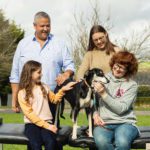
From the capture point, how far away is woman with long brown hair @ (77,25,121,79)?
5859 millimetres

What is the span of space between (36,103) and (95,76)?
0.75 meters

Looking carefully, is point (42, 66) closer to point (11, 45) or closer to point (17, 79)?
point (17, 79)

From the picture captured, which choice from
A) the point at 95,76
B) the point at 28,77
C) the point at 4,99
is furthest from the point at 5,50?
the point at 95,76

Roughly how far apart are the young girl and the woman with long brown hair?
0.39 metres

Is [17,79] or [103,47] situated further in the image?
[17,79]

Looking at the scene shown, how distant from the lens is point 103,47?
19.5 feet

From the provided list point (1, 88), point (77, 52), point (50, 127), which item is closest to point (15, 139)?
point (50, 127)

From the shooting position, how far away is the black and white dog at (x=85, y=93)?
551 cm

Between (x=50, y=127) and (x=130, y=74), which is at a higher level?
(x=130, y=74)

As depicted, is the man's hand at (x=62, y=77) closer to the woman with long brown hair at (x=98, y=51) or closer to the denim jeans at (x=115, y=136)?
the woman with long brown hair at (x=98, y=51)

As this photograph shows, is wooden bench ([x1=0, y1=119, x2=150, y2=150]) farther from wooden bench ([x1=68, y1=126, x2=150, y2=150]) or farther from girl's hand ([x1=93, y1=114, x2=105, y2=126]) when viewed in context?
girl's hand ([x1=93, y1=114, x2=105, y2=126])

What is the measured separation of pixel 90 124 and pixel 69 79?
0.60 metres

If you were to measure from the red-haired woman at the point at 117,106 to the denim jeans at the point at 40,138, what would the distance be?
0.47 metres

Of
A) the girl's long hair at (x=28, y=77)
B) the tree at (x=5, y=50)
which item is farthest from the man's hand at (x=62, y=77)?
the tree at (x=5, y=50)
